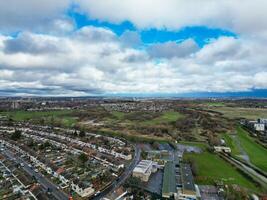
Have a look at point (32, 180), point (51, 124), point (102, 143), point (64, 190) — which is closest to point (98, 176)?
point (64, 190)

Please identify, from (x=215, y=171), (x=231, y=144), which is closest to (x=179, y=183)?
(x=215, y=171)

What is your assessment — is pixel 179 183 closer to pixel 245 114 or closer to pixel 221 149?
pixel 221 149

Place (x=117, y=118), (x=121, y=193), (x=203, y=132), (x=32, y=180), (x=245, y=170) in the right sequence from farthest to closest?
(x=117, y=118) < (x=203, y=132) < (x=245, y=170) < (x=32, y=180) < (x=121, y=193)

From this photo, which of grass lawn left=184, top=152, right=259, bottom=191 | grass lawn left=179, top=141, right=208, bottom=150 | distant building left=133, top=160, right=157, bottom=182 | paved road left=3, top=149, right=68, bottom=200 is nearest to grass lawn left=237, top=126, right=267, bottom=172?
grass lawn left=184, top=152, right=259, bottom=191

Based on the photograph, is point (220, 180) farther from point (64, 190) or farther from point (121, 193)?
point (64, 190)

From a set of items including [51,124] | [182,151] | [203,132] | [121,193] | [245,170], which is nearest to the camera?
[121,193]

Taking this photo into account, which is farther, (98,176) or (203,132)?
(203,132)

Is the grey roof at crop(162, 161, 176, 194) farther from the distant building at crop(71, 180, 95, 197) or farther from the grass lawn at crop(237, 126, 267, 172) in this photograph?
the grass lawn at crop(237, 126, 267, 172)
